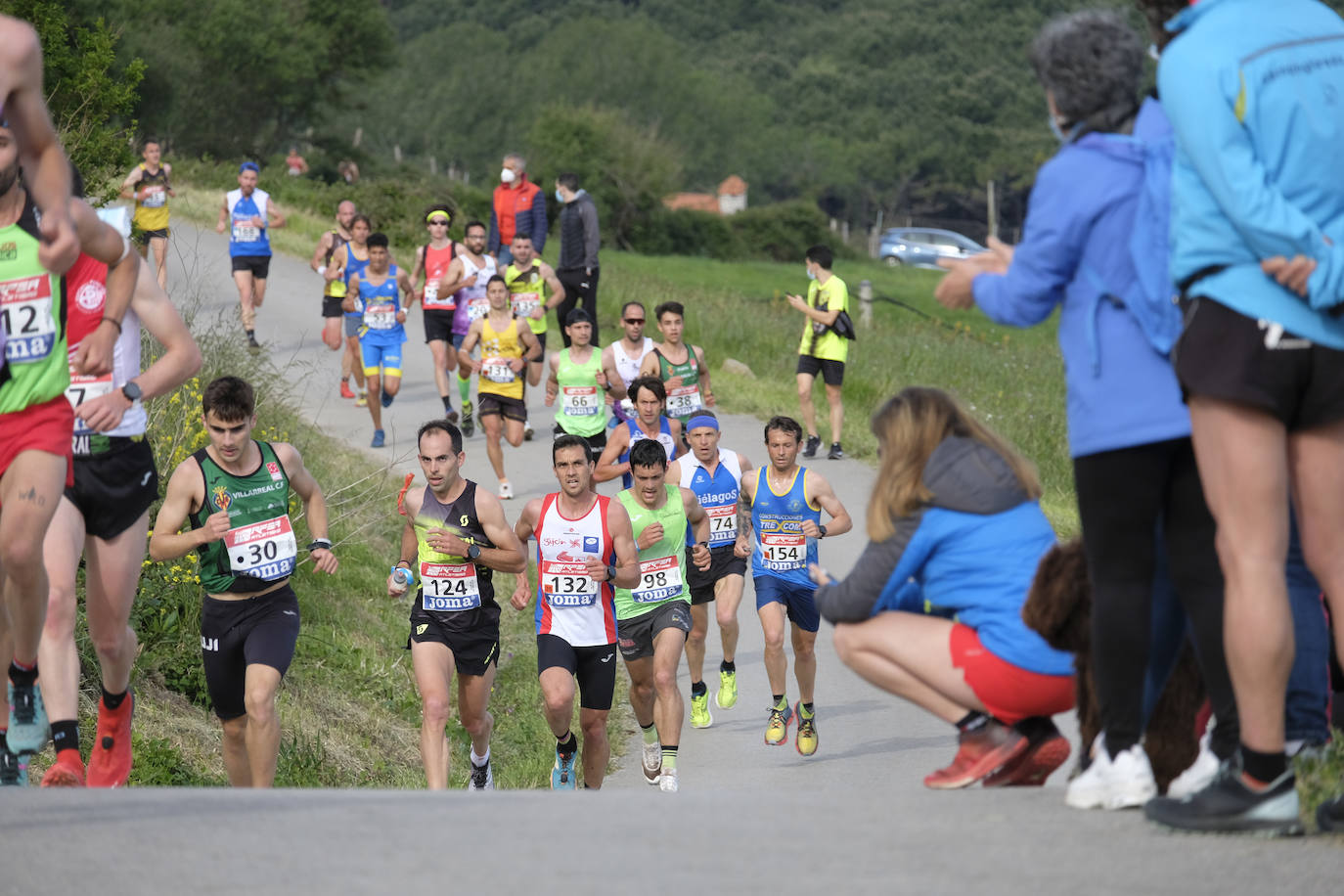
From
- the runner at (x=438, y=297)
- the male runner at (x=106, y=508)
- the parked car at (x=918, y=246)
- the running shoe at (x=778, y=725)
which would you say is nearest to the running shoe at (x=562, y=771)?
the running shoe at (x=778, y=725)

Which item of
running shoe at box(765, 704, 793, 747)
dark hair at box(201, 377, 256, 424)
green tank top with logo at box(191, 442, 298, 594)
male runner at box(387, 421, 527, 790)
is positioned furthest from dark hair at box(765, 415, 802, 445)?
dark hair at box(201, 377, 256, 424)

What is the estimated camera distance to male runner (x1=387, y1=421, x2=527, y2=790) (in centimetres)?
846

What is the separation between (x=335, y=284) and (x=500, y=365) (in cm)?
470

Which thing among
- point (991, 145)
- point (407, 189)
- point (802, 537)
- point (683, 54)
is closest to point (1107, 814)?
point (802, 537)

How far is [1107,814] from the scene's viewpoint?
3.84 m

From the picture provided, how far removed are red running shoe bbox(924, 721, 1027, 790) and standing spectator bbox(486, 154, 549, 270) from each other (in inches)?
554

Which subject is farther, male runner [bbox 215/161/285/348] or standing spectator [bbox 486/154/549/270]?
male runner [bbox 215/161/285/348]

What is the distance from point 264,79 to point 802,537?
51959 mm

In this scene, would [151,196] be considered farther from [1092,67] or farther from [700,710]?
[1092,67]

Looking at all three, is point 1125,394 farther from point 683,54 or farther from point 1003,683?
point 683,54

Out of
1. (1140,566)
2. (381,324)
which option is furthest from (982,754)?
(381,324)

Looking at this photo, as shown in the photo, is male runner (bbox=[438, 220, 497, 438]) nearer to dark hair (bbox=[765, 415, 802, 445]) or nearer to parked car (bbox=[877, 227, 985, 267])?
dark hair (bbox=[765, 415, 802, 445])

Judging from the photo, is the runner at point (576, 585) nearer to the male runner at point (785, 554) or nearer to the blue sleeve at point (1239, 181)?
the male runner at point (785, 554)

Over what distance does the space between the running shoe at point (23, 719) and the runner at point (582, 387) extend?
334 inches
